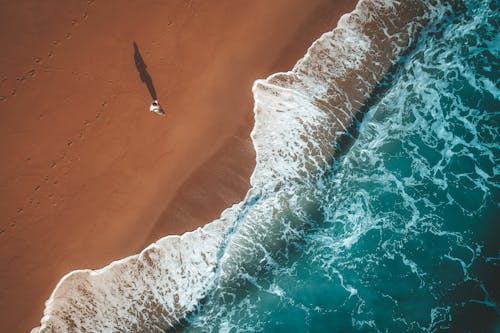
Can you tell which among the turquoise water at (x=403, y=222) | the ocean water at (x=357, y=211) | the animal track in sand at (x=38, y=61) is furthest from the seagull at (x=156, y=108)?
the turquoise water at (x=403, y=222)

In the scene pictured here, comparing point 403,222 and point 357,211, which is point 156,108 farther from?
point 403,222

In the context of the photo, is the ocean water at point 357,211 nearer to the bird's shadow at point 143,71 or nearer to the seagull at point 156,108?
the seagull at point 156,108

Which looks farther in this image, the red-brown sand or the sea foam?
the sea foam

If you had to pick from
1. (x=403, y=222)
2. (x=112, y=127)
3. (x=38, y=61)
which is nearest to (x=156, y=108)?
(x=112, y=127)

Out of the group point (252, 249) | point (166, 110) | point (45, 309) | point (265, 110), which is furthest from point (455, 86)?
point (45, 309)

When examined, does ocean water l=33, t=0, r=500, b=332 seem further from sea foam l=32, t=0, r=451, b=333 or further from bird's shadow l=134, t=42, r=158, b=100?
bird's shadow l=134, t=42, r=158, b=100

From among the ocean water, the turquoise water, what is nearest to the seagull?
the ocean water
